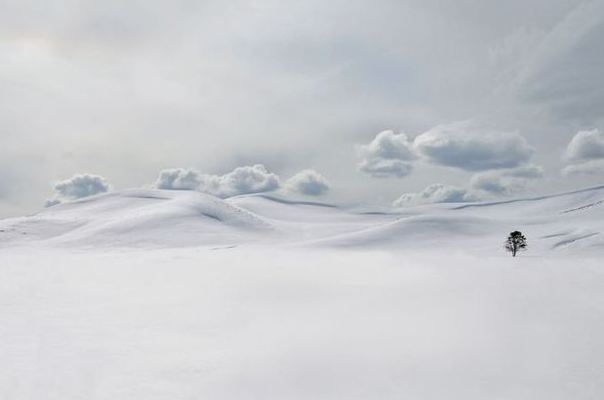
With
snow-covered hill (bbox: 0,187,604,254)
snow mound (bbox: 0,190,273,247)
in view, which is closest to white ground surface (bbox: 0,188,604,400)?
snow-covered hill (bbox: 0,187,604,254)

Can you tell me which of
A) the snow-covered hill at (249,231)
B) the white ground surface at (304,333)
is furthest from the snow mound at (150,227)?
the white ground surface at (304,333)

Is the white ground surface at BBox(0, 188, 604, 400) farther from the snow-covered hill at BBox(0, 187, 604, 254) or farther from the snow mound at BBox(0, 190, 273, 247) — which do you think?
the snow mound at BBox(0, 190, 273, 247)

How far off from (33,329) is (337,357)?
18894mm

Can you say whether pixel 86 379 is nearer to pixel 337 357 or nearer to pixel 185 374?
pixel 185 374

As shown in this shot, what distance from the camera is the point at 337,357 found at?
2298cm

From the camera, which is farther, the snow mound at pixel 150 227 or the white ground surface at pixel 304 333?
the snow mound at pixel 150 227

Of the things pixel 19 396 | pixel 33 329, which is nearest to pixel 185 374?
pixel 19 396

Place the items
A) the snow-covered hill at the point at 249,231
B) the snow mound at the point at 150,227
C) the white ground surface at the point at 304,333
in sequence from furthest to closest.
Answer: the snow mound at the point at 150,227, the snow-covered hill at the point at 249,231, the white ground surface at the point at 304,333

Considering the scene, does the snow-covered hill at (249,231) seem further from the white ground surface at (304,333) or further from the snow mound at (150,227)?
the white ground surface at (304,333)

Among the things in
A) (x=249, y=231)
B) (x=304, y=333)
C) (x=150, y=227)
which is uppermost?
(x=150, y=227)

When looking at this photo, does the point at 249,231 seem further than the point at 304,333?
Yes

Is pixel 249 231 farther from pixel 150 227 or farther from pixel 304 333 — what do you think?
pixel 304 333

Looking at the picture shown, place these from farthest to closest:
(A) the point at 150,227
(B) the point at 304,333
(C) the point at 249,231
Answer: (C) the point at 249,231
(A) the point at 150,227
(B) the point at 304,333

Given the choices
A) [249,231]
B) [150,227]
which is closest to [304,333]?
[150,227]
